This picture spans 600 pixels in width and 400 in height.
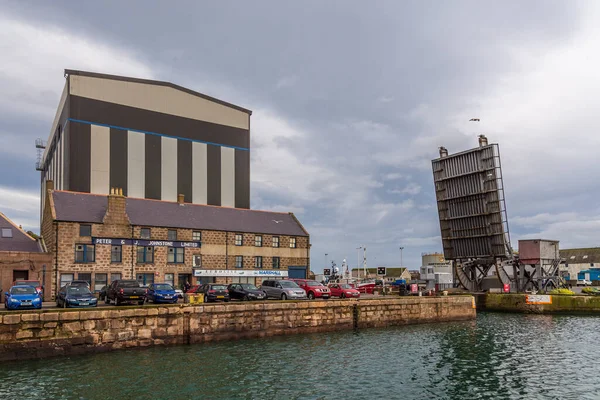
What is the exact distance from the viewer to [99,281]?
48812 millimetres

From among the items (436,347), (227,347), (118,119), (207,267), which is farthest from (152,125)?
(436,347)

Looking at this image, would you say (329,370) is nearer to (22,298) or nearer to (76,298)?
(76,298)

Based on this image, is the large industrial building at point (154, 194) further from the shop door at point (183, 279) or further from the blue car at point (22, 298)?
the blue car at point (22, 298)

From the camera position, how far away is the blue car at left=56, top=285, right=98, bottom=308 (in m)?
29.9

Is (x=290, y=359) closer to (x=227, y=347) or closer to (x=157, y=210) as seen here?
(x=227, y=347)

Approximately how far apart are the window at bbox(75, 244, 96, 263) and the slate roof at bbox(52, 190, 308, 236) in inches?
98.9

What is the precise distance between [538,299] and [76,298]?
4348 cm

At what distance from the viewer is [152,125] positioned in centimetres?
6944

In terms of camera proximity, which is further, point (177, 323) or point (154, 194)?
point (154, 194)

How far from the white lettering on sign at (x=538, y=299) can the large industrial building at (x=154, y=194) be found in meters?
25.1

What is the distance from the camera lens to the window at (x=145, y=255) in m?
51.4

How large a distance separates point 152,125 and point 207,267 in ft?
80.2

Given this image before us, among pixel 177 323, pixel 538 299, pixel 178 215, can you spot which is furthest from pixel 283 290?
pixel 538 299

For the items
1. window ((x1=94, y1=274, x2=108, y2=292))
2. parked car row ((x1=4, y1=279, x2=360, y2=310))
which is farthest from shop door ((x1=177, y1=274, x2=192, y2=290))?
parked car row ((x1=4, y1=279, x2=360, y2=310))
